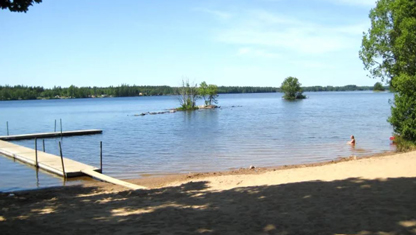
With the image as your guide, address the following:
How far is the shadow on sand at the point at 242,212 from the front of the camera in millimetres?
6363

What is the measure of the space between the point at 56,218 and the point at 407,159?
12.0 meters

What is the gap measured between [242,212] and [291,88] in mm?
136060

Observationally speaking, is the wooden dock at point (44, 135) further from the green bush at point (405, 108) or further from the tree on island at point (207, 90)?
the tree on island at point (207, 90)

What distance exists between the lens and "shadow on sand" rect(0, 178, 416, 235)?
6.36m

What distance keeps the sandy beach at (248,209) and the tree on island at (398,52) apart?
9849 millimetres

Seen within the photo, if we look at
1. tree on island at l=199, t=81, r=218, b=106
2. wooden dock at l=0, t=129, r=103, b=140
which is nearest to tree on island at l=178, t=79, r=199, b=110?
tree on island at l=199, t=81, r=218, b=106

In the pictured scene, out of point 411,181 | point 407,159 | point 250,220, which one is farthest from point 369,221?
point 407,159

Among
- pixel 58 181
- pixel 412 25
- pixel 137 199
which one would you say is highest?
pixel 412 25

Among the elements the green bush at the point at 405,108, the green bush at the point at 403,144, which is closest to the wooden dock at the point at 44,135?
the green bush at the point at 403,144

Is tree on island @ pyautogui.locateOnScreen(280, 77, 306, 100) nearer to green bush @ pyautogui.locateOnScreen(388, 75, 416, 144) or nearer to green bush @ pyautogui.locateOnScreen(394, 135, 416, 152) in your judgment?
green bush @ pyautogui.locateOnScreen(394, 135, 416, 152)

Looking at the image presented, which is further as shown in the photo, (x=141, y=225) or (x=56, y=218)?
(x=56, y=218)

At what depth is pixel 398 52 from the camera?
2039 cm

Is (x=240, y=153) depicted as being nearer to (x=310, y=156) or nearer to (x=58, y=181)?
(x=310, y=156)

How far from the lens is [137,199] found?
9.95m
